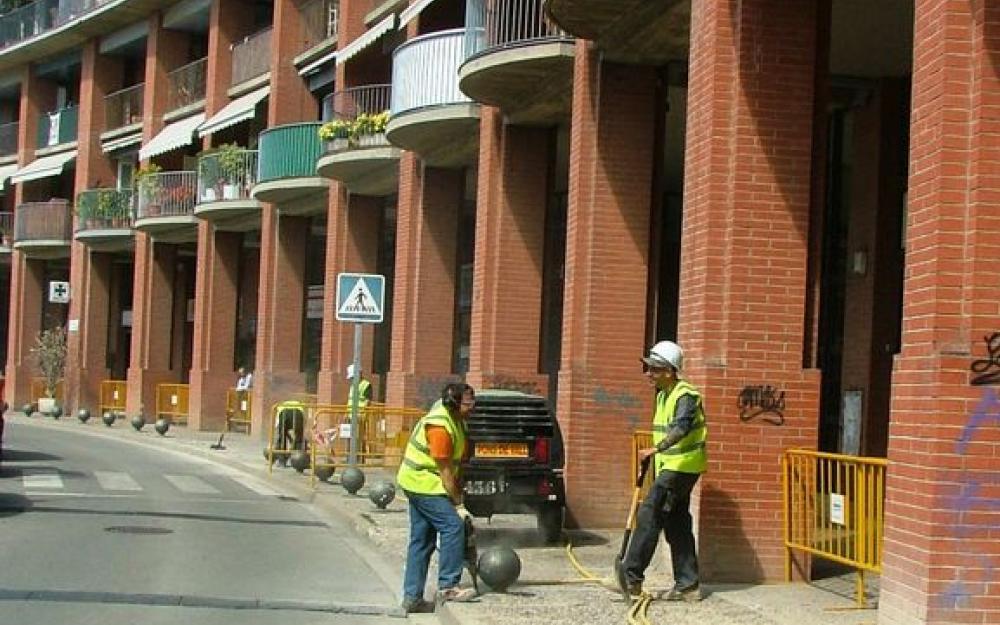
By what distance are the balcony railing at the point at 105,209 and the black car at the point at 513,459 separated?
27268mm

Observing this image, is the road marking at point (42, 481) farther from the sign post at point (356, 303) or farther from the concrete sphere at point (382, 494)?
the concrete sphere at point (382, 494)

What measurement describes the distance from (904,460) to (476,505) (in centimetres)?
589

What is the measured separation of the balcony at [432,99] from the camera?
63.4 feet

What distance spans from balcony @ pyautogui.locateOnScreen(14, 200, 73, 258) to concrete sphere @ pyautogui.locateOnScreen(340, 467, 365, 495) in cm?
2796

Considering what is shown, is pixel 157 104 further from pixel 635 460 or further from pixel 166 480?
pixel 635 460

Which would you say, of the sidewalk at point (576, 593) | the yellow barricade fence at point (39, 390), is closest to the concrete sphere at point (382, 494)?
the sidewalk at point (576, 593)

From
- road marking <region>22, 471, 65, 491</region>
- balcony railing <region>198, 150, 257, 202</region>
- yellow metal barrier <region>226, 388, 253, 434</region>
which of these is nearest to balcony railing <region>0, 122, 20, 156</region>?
balcony railing <region>198, 150, 257, 202</region>

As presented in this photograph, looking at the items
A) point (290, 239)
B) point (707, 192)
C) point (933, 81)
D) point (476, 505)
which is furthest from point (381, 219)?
point (933, 81)

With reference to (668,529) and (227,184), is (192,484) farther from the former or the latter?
(227,184)

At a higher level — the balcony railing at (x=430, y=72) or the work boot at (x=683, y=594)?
the balcony railing at (x=430, y=72)

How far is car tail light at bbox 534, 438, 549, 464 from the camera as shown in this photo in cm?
1272

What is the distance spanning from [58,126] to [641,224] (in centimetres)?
3390

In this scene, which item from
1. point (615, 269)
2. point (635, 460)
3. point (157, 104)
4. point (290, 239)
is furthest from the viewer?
point (157, 104)

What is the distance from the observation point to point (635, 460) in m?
12.5
